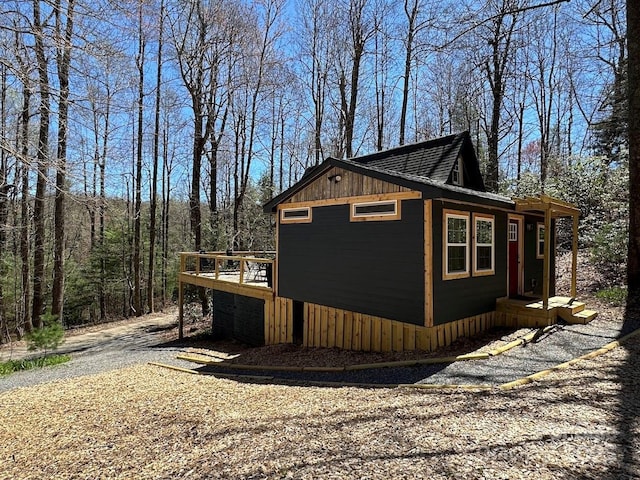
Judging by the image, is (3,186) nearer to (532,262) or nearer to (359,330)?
(359,330)

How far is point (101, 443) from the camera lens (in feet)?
12.1

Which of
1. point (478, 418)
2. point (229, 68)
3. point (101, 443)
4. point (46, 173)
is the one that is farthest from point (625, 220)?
point (229, 68)

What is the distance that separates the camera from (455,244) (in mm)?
7078

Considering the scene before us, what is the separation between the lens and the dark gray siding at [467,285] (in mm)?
6645

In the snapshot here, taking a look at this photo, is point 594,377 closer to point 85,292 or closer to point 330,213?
point 330,213

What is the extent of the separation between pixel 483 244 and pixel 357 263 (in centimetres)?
273

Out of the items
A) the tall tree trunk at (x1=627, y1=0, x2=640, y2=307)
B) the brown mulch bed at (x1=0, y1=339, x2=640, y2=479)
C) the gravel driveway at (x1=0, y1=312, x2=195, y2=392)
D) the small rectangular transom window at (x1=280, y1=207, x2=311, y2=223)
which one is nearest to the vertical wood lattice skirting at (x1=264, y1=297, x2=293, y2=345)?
the small rectangular transom window at (x1=280, y1=207, x2=311, y2=223)

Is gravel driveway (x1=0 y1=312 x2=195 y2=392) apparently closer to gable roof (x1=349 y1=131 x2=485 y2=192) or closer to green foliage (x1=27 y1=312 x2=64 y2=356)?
green foliage (x1=27 y1=312 x2=64 y2=356)

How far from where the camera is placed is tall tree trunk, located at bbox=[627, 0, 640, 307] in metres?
8.07

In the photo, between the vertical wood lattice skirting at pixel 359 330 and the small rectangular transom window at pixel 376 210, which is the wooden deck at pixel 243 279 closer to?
the vertical wood lattice skirting at pixel 359 330

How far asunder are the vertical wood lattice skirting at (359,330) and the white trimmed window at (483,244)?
1008mm

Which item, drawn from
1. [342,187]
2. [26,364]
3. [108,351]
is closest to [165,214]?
[108,351]

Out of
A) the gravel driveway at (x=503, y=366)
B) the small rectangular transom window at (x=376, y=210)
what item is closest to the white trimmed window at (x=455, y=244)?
the small rectangular transom window at (x=376, y=210)

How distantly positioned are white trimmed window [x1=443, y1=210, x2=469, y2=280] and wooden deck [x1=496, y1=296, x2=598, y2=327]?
60.4 inches
